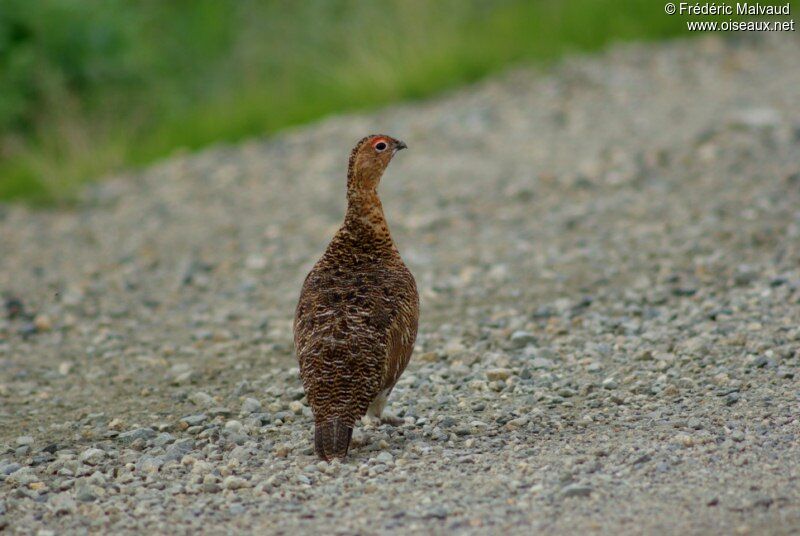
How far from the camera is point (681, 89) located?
15758 millimetres

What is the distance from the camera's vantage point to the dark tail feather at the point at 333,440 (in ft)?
19.3

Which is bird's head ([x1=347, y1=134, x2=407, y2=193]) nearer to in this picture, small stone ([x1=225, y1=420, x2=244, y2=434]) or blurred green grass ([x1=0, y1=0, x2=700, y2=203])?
small stone ([x1=225, y1=420, x2=244, y2=434])

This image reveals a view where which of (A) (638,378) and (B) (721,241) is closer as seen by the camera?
(A) (638,378)

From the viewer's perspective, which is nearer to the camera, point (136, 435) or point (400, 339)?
point (400, 339)

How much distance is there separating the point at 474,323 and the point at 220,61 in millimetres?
11485

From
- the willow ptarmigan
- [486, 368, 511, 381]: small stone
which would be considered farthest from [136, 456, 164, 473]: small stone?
[486, 368, 511, 381]: small stone

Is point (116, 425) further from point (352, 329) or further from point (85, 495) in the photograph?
point (352, 329)

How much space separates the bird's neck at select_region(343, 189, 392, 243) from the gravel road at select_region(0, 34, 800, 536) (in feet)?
3.62

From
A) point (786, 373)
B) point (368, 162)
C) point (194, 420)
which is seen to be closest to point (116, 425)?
point (194, 420)

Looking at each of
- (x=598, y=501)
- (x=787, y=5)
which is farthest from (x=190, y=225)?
(x=787, y=5)

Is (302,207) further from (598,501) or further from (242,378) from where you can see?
(598,501)

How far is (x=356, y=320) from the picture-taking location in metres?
6.13

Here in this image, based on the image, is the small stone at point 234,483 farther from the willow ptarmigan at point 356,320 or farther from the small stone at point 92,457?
the small stone at point 92,457

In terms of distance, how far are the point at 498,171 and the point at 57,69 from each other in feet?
21.3
